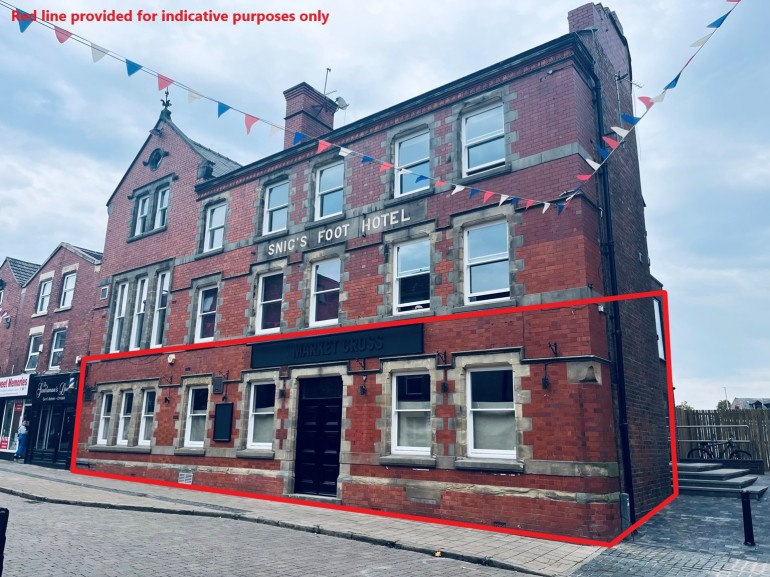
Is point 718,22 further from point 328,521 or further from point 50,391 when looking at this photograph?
point 50,391

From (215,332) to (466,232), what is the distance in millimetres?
8536

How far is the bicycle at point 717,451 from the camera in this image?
17031 mm

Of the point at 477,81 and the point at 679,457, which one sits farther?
the point at 679,457

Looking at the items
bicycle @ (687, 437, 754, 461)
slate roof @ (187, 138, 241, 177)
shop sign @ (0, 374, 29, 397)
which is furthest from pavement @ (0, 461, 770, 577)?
slate roof @ (187, 138, 241, 177)

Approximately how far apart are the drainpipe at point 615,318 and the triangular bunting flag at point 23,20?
1068cm

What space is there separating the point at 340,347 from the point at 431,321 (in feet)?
8.69

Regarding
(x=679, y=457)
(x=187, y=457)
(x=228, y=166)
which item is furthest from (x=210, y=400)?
(x=679, y=457)

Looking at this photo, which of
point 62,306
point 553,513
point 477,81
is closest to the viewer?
point 553,513

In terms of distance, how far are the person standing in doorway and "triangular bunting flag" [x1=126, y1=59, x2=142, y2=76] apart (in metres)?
20.5

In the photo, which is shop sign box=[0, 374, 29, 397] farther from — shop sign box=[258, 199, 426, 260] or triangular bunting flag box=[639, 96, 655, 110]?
triangular bunting flag box=[639, 96, 655, 110]

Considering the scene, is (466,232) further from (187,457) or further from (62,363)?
(62,363)

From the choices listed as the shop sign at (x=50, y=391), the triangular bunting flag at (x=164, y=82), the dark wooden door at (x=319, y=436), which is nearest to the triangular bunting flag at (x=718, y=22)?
the triangular bunting flag at (x=164, y=82)

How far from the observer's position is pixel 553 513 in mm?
10008

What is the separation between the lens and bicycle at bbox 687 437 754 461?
1703cm
